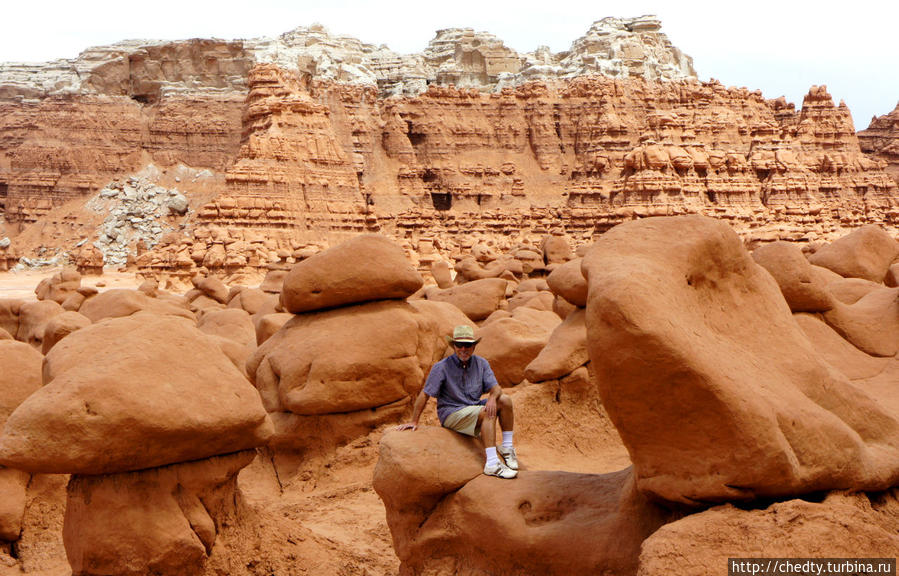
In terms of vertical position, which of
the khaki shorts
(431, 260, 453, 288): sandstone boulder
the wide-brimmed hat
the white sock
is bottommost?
(431, 260, 453, 288): sandstone boulder

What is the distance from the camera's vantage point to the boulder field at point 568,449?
3.75 metres

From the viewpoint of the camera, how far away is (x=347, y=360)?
750 cm

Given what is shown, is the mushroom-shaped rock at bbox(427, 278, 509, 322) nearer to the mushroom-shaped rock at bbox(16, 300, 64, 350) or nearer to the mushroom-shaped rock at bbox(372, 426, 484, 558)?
the mushroom-shaped rock at bbox(16, 300, 64, 350)

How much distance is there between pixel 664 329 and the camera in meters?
3.77

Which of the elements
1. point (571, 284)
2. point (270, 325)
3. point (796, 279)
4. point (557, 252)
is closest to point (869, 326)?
point (796, 279)

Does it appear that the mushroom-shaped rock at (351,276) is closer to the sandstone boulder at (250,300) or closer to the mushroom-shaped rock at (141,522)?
the mushroom-shaped rock at (141,522)

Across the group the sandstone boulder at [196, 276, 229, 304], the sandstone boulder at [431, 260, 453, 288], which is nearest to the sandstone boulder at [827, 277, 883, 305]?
the sandstone boulder at [431, 260, 453, 288]

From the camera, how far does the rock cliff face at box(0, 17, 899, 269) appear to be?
146ft

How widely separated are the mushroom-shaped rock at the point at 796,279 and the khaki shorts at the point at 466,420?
2.76 metres

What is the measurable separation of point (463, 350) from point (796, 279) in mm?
2945

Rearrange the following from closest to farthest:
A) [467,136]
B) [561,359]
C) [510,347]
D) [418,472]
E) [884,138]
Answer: [418,472] → [561,359] → [510,347] → [467,136] → [884,138]

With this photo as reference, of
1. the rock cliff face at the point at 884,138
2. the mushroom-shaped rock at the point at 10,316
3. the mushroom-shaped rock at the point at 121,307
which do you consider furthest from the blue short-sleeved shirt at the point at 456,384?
the rock cliff face at the point at 884,138

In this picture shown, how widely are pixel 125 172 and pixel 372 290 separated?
44597mm

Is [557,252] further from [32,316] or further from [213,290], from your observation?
[32,316]
